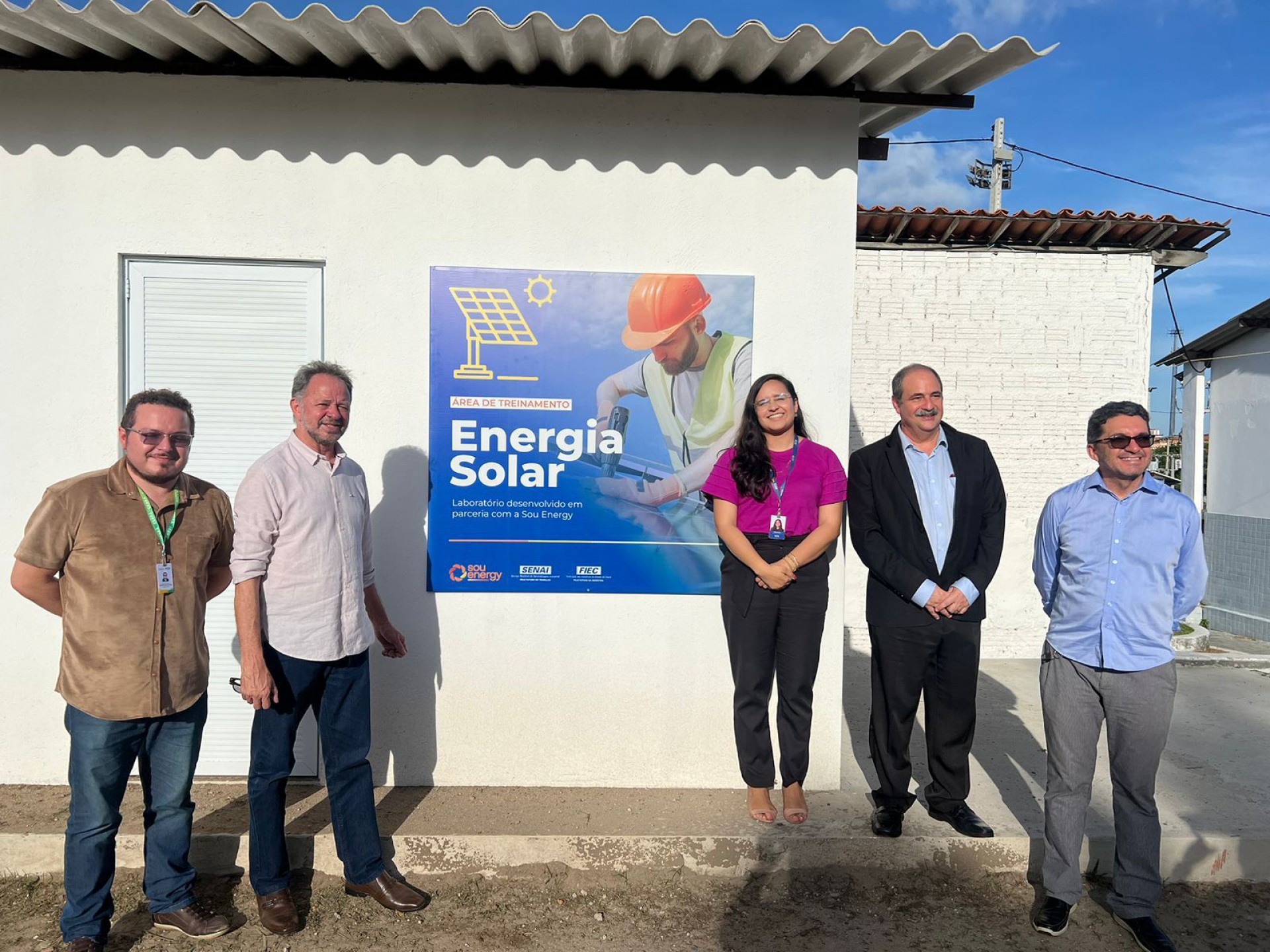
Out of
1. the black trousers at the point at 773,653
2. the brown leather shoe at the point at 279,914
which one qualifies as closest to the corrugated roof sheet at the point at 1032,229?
the black trousers at the point at 773,653

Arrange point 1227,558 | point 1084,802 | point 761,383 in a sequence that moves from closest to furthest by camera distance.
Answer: point 1084,802, point 761,383, point 1227,558

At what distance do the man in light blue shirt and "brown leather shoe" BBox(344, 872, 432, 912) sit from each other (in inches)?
94.0

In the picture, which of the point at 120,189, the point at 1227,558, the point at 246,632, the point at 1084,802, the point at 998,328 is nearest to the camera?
the point at 246,632

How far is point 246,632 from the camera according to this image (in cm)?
305

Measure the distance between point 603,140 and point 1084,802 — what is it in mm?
3481

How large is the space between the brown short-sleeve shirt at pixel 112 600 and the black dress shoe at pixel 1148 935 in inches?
139

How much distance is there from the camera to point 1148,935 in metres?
3.20

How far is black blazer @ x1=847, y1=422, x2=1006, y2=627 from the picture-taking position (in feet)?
12.2

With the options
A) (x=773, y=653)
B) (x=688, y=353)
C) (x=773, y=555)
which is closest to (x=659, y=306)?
(x=688, y=353)

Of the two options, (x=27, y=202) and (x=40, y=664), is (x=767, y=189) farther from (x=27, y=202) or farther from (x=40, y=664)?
(x=40, y=664)

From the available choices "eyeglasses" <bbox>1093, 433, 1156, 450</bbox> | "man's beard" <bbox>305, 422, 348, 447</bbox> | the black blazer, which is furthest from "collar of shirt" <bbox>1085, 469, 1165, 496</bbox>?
"man's beard" <bbox>305, 422, 348, 447</bbox>

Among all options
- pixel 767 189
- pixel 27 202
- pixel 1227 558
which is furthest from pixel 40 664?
pixel 1227 558

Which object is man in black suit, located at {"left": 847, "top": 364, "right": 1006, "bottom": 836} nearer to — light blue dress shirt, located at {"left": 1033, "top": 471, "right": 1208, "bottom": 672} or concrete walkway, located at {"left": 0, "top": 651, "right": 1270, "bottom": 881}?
concrete walkway, located at {"left": 0, "top": 651, "right": 1270, "bottom": 881}

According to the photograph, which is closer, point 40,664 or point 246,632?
point 246,632
